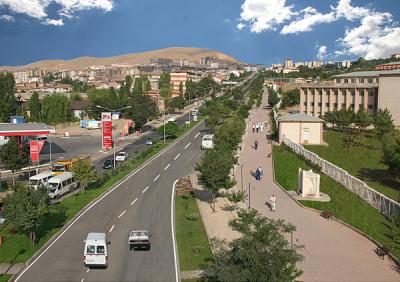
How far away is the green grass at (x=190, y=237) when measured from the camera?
984 inches

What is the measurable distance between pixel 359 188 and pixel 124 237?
19682mm

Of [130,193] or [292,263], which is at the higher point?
[292,263]

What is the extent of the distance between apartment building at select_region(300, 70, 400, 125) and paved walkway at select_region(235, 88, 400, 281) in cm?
4581

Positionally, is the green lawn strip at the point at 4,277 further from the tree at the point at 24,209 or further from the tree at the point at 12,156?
the tree at the point at 12,156

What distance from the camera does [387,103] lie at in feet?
255

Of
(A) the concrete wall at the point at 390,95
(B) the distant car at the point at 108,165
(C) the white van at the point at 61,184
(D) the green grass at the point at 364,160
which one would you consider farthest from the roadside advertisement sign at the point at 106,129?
(A) the concrete wall at the point at 390,95

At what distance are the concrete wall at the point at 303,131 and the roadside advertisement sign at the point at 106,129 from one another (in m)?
24.1

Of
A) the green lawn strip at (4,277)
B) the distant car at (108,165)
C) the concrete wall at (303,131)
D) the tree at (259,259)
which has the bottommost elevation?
the green lawn strip at (4,277)

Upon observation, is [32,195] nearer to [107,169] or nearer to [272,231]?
[272,231]

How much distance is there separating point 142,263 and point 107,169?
107 feet

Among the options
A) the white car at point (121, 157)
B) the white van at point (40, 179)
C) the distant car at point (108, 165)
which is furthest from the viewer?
the white car at point (121, 157)

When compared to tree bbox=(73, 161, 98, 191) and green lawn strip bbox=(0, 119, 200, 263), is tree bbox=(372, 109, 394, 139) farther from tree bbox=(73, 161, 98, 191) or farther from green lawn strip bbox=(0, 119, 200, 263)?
tree bbox=(73, 161, 98, 191)

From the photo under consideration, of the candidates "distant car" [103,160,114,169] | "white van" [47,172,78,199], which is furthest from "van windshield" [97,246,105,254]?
"distant car" [103,160,114,169]

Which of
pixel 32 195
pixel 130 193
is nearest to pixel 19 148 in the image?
pixel 130 193
